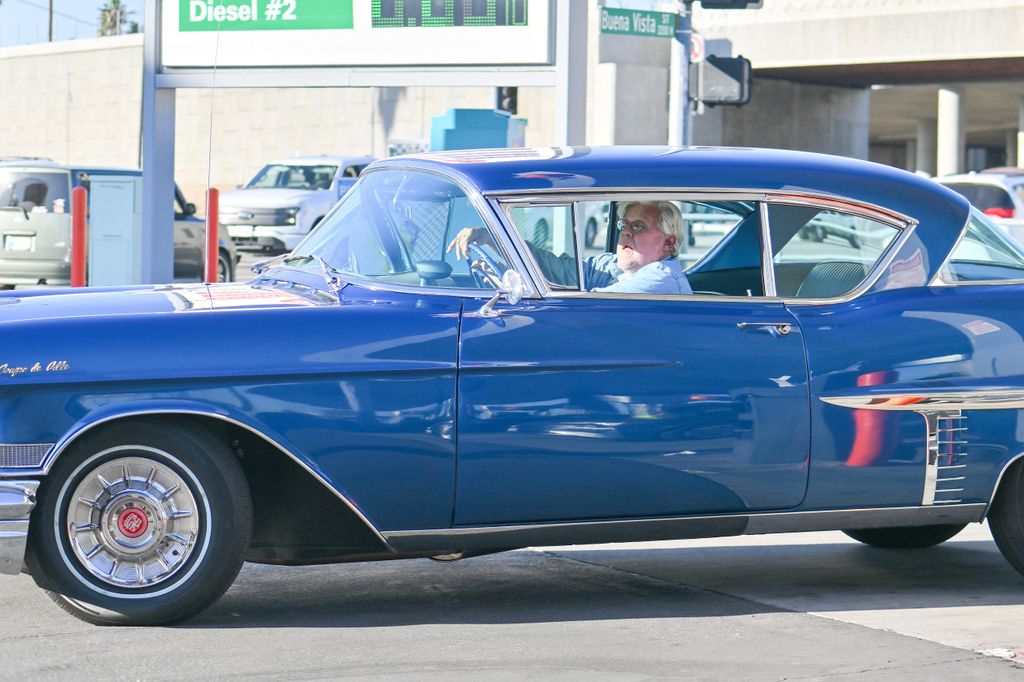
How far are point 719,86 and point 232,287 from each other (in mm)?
9679

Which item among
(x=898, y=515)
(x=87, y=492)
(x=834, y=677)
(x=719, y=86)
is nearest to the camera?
(x=834, y=677)

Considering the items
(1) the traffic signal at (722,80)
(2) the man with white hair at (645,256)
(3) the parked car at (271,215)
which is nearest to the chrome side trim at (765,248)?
(2) the man with white hair at (645,256)

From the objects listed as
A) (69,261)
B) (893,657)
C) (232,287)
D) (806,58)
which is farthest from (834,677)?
(806,58)

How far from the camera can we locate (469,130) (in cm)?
1692

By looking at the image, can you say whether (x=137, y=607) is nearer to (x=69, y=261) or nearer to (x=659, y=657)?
(x=659, y=657)

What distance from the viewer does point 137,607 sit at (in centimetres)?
511

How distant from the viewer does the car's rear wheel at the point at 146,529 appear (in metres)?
5.05

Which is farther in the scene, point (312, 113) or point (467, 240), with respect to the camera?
point (312, 113)

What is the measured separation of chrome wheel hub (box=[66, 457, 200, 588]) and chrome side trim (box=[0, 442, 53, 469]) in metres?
0.17

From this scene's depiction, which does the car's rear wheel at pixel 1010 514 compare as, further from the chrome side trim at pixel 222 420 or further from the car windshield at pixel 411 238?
the chrome side trim at pixel 222 420

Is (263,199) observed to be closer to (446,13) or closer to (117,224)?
(117,224)

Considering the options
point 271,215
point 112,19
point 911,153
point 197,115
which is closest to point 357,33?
point 271,215

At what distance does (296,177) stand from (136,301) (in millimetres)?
23718

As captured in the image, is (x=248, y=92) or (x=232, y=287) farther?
(x=248, y=92)
